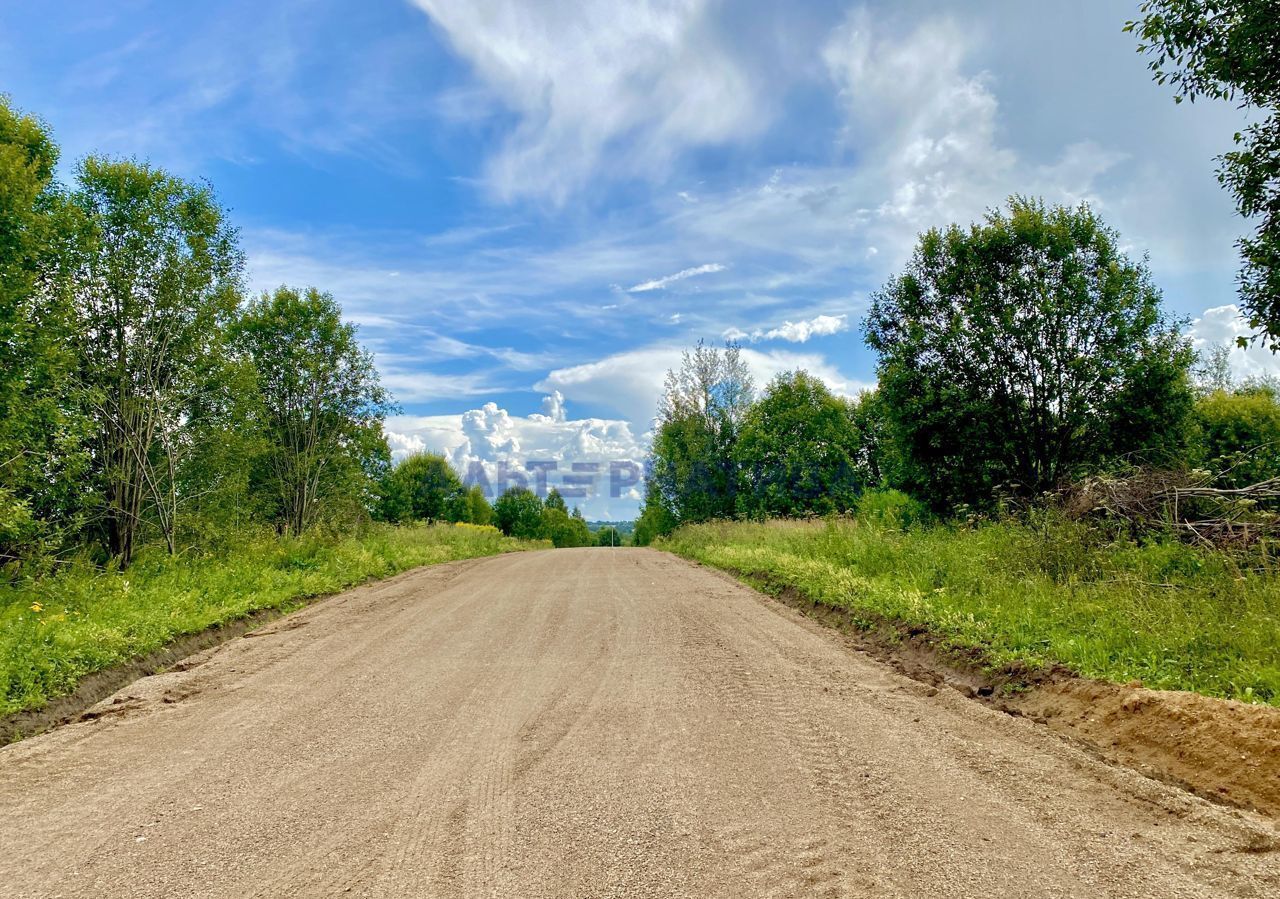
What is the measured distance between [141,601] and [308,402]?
55.2ft

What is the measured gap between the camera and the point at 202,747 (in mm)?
4465

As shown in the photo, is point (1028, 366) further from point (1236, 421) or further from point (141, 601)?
point (141, 601)

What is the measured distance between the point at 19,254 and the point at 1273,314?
17.3 metres

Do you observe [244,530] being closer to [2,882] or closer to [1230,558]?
[2,882]

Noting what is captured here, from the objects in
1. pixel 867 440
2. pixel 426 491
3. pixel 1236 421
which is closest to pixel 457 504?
pixel 426 491

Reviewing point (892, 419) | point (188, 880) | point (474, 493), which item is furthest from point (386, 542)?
point (474, 493)

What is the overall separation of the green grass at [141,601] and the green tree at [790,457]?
2020 cm

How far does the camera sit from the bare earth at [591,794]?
277cm

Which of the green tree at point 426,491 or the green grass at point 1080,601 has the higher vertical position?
the green tree at point 426,491

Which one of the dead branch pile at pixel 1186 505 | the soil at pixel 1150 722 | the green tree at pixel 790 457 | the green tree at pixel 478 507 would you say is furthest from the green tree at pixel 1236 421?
the green tree at pixel 478 507

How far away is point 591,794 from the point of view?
11.7 ft

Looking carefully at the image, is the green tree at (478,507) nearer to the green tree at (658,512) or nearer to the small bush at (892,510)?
the green tree at (658,512)

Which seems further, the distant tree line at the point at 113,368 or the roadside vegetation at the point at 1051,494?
the distant tree line at the point at 113,368

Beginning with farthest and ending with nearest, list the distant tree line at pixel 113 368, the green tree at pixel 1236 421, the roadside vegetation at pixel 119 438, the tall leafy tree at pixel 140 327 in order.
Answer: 1. the green tree at pixel 1236 421
2. the tall leafy tree at pixel 140 327
3. the distant tree line at pixel 113 368
4. the roadside vegetation at pixel 119 438
